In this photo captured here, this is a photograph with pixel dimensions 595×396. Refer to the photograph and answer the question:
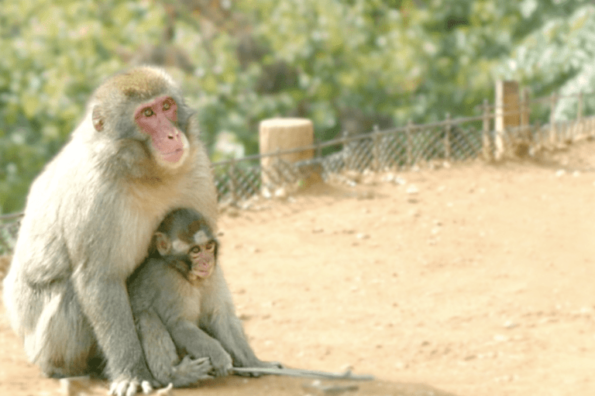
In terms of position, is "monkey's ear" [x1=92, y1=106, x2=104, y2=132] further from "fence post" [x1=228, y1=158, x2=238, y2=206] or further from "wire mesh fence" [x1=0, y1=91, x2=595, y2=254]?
"fence post" [x1=228, y1=158, x2=238, y2=206]

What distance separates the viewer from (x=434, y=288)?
701 centimetres

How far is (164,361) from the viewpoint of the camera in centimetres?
446

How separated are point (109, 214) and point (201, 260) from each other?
0.54m

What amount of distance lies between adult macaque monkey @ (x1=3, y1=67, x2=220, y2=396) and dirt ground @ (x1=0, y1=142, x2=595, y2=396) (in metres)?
0.34

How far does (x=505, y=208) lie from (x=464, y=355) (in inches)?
143

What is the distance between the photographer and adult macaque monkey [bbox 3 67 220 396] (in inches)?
169

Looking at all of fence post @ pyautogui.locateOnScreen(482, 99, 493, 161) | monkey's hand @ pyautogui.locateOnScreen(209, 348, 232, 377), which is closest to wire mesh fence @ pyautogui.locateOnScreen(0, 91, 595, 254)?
fence post @ pyautogui.locateOnScreen(482, 99, 493, 161)

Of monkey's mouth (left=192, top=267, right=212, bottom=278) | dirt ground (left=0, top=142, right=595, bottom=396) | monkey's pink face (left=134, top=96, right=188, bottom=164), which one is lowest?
dirt ground (left=0, top=142, right=595, bottom=396)

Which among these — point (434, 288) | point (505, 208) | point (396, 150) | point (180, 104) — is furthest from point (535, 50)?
point (180, 104)

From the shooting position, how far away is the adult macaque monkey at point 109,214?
429 cm

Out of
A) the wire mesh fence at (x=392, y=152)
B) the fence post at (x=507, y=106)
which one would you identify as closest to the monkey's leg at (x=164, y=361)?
the wire mesh fence at (x=392, y=152)

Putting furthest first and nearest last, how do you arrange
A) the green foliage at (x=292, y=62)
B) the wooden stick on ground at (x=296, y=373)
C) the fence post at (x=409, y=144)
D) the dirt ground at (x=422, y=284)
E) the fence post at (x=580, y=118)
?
the green foliage at (x=292, y=62)
the fence post at (x=580, y=118)
the fence post at (x=409, y=144)
the dirt ground at (x=422, y=284)
the wooden stick on ground at (x=296, y=373)

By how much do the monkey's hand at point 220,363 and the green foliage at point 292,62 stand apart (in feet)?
25.8

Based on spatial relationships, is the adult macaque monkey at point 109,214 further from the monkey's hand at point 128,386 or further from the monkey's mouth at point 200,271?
the monkey's mouth at point 200,271
